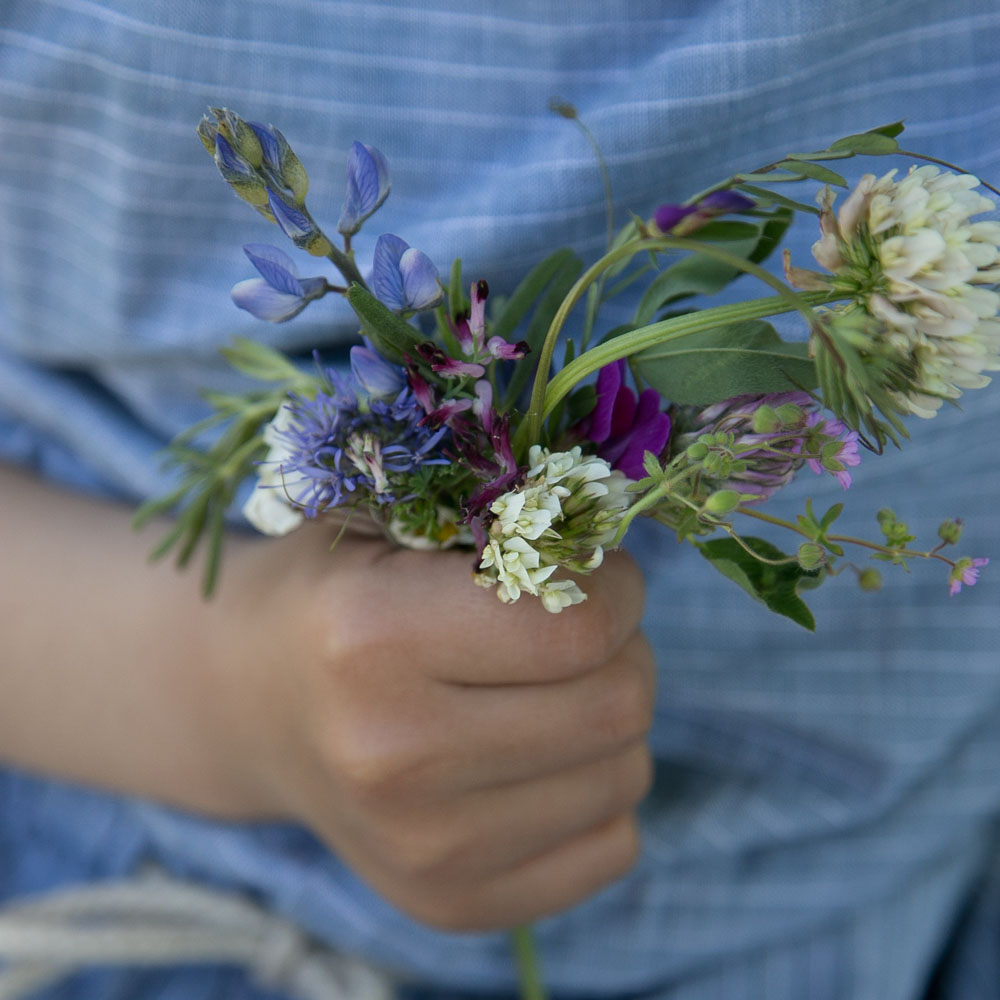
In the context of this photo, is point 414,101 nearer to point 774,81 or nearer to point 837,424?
point 774,81

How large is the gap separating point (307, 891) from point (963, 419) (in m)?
0.47

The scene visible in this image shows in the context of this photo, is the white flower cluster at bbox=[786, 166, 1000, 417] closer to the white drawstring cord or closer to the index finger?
the index finger

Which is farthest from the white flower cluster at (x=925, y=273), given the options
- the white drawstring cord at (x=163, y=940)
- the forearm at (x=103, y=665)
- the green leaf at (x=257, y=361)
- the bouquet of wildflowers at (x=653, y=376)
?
the white drawstring cord at (x=163, y=940)

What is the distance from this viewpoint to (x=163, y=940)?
53 cm

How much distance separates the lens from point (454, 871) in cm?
40

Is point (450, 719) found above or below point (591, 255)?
below

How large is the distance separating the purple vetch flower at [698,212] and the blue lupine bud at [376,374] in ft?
0.28

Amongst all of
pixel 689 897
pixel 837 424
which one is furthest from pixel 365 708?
pixel 689 897

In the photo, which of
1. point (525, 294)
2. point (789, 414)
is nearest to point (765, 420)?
point (789, 414)

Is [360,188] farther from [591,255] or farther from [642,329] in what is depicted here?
[591,255]

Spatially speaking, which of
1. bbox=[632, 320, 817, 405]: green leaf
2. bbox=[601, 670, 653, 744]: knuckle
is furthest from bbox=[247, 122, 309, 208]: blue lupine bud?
bbox=[601, 670, 653, 744]: knuckle

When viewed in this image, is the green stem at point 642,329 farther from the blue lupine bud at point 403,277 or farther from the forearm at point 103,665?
the forearm at point 103,665

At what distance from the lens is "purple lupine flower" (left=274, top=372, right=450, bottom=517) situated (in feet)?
0.82

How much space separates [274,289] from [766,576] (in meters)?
0.16
